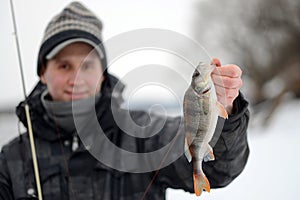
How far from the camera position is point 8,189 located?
2.52m

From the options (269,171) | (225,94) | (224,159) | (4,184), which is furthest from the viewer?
(269,171)

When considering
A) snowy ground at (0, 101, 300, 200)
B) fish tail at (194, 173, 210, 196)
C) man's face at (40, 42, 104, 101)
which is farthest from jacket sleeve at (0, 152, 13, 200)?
snowy ground at (0, 101, 300, 200)

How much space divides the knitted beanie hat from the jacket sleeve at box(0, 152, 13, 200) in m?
0.65

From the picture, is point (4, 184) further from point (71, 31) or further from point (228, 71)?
point (228, 71)

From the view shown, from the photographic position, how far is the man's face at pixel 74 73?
2621 millimetres

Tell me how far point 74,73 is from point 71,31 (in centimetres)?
25

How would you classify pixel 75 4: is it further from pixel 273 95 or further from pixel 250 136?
pixel 273 95

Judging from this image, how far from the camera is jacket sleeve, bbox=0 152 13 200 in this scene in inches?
97.5

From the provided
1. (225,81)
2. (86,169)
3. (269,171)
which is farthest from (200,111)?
(269,171)

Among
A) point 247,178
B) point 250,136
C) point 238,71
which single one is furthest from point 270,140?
point 238,71

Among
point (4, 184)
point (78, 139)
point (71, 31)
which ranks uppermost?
point (71, 31)

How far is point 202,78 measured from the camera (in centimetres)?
151

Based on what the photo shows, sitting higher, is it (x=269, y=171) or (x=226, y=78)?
(x=226, y=78)

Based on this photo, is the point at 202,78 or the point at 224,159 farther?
the point at 224,159
